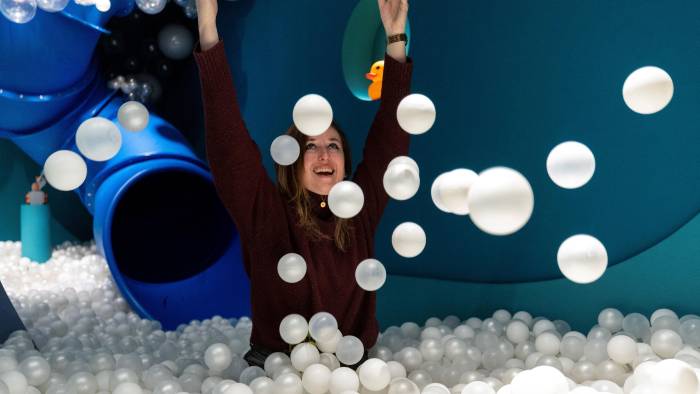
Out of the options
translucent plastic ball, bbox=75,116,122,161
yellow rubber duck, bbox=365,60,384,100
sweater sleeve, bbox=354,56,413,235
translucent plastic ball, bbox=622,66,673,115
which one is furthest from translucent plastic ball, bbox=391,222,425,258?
yellow rubber duck, bbox=365,60,384,100

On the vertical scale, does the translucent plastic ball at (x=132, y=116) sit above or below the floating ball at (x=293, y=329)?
above

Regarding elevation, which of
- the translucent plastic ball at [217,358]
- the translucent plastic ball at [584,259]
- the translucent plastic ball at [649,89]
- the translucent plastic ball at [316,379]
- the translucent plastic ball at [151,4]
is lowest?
the translucent plastic ball at [217,358]

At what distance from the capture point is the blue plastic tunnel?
7.65 ft

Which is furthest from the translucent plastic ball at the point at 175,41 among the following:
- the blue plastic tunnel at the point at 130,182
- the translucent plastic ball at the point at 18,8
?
the translucent plastic ball at the point at 18,8

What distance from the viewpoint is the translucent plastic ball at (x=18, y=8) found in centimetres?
177

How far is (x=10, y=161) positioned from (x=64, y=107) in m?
1.12

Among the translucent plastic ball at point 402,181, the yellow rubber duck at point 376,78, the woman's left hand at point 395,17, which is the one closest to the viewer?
the translucent plastic ball at point 402,181

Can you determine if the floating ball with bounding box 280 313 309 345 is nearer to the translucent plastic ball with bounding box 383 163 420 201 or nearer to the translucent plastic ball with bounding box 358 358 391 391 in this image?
the translucent plastic ball with bounding box 358 358 391 391

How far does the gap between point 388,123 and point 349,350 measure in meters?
0.49

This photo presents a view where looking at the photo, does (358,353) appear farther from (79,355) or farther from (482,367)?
(79,355)

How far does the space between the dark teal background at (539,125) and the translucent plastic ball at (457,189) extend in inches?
26.8

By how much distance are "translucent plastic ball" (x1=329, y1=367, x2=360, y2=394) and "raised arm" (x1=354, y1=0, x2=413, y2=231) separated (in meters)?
0.41

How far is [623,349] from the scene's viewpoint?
1321 millimetres

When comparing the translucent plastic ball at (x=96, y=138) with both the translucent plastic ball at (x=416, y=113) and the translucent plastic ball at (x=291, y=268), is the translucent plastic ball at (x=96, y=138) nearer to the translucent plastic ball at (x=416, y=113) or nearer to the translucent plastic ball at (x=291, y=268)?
the translucent plastic ball at (x=291, y=268)
